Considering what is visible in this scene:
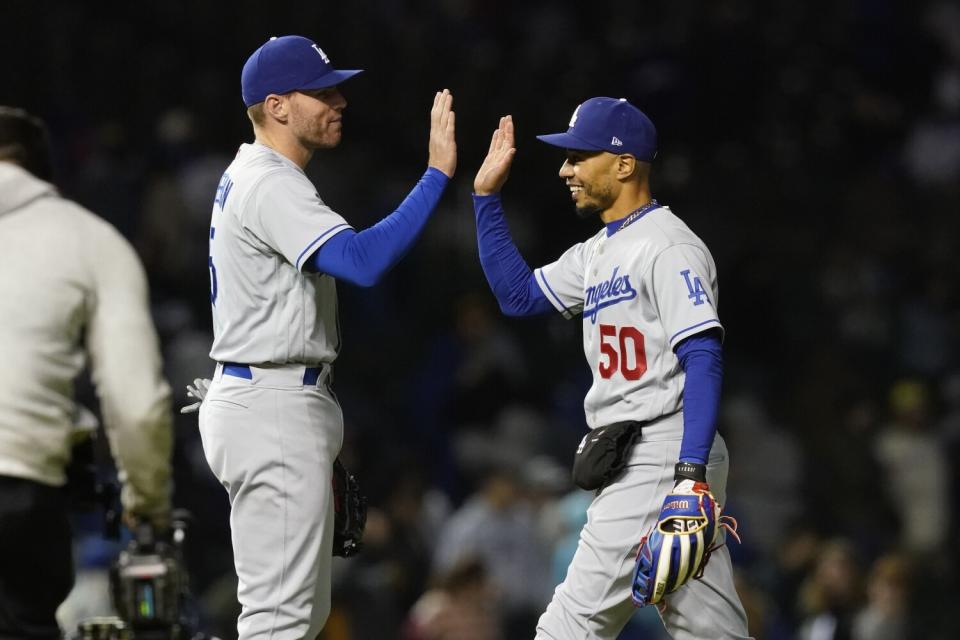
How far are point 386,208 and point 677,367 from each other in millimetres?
6690

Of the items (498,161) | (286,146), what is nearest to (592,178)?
(498,161)

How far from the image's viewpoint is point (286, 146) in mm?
5086

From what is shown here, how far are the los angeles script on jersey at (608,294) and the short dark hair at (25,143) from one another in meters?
1.65

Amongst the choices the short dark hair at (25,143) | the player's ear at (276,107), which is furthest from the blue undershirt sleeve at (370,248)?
the short dark hair at (25,143)

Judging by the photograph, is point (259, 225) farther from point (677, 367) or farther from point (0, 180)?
point (677, 367)

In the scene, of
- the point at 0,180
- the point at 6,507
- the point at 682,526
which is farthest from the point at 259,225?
the point at 682,526

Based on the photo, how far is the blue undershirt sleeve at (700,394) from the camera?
4.70 metres

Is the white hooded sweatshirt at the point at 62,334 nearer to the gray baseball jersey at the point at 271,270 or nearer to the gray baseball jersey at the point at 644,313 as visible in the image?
the gray baseball jersey at the point at 271,270

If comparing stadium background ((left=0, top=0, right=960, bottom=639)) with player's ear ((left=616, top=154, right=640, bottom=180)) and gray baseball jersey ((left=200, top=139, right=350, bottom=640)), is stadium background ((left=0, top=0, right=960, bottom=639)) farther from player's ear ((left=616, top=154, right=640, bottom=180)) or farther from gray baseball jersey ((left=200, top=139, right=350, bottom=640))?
player's ear ((left=616, top=154, right=640, bottom=180))

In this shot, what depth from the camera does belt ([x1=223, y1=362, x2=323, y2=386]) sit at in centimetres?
483

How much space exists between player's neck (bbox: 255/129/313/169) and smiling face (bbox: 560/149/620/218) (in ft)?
2.68

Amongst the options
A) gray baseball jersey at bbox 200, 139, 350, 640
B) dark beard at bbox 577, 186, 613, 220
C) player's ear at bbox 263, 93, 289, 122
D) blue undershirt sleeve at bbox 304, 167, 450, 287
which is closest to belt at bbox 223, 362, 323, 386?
gray baseball jersey at bbox 200, 139, 350, 640

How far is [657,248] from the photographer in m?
4.96

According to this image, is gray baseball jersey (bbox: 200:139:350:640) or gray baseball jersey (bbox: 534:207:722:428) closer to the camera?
gray baseball jersey (bbox: 200:139:350:640)
